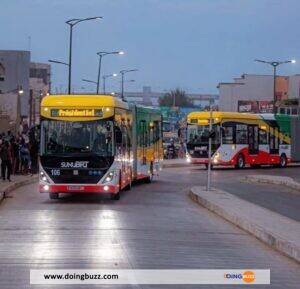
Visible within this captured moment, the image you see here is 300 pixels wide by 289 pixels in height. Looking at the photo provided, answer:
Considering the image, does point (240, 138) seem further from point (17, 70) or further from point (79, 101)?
point (17, 70)

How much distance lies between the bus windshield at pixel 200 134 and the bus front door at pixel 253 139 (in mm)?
3392

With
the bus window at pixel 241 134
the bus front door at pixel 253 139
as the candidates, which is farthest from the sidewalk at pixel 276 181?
the bus front door at pixel 253 139

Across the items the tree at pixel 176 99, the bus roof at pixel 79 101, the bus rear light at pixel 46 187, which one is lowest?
the bus rear light at pixel 46 187

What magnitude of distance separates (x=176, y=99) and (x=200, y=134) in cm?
11455

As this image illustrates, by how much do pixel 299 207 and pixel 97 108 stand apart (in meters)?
6.95

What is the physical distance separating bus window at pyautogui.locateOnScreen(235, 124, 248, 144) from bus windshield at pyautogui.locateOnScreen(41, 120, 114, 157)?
25036 mm

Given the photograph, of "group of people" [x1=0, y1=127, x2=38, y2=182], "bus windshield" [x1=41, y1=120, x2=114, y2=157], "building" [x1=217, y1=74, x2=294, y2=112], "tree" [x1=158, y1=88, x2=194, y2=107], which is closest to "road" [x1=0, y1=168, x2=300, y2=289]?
"bus windshield" [x1=41, y1=120, x2=114, y2=157]

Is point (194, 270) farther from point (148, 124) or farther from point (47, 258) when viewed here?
point (148, 124)

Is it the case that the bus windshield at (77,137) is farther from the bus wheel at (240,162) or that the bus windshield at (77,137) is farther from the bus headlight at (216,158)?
the bus wheel at (240,162)

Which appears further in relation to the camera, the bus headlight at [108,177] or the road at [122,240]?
the bus headlight at [108,177]

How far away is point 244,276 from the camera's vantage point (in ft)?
31.9

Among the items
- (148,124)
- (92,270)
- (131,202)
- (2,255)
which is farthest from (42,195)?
(92,270)

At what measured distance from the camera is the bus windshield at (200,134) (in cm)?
4506

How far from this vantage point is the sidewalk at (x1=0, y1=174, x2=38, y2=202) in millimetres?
24781
